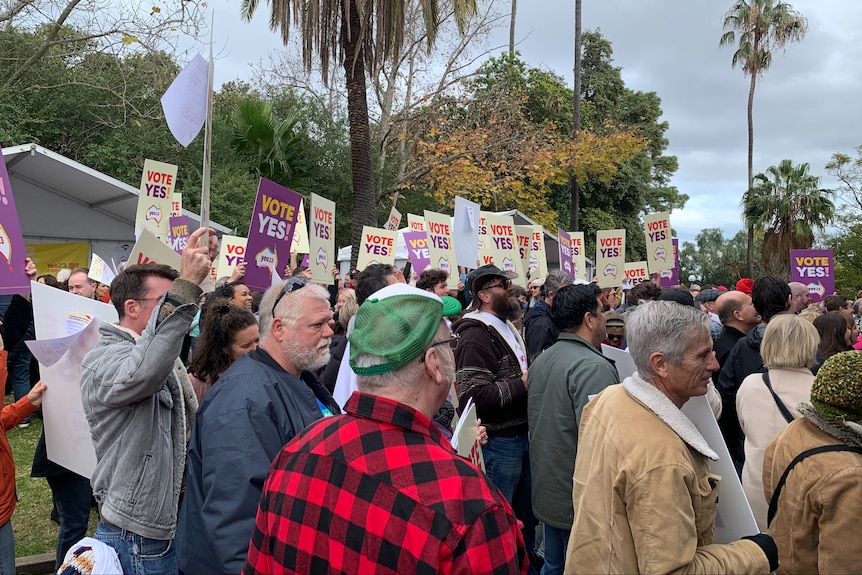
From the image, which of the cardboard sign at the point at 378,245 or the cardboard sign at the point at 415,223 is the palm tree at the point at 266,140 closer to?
the cardboard sign at the point at 415,223

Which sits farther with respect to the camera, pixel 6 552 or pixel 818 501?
pixel 6 552

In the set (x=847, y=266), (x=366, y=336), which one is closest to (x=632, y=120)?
(x=847, y=266)

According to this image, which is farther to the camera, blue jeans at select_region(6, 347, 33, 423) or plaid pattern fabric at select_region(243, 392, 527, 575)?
blue jeans at select_region(6, 347, 33, 423)

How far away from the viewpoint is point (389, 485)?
4.81 feet

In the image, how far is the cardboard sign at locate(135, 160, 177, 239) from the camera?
945 cm

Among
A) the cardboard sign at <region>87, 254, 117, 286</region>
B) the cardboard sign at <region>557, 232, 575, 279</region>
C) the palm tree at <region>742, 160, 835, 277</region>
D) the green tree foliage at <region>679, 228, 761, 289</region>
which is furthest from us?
the green tree foliage at <region>679, 228, 761, 289</region>

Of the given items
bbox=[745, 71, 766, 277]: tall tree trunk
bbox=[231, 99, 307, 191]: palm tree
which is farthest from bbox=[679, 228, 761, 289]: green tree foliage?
bbox=[231, 99, 307, 191]: palm tree

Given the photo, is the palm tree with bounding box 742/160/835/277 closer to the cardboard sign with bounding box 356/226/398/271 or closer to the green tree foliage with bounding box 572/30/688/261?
the green tree foliage with bounding box 572/30/688/261

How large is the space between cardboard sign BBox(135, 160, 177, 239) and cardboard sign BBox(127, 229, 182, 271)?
5.88 meters

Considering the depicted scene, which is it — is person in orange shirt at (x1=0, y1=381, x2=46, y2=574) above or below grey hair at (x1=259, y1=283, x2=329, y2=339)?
below

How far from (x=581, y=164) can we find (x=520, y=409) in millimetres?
18166

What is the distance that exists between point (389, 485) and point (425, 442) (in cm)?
13

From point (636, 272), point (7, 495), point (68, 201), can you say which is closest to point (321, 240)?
point (7, 495)

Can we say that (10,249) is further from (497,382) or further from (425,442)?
(425,442)
